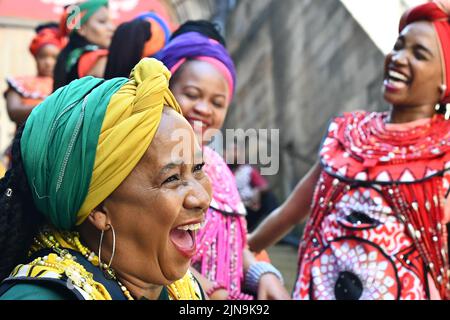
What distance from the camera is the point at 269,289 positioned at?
291 centimetres

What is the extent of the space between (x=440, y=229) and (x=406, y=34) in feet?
2.92

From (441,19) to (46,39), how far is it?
3.61m

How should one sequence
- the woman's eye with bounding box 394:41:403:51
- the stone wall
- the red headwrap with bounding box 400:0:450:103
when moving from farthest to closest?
the stone wall
the woman's eye with bounding box 394:41:403:51
the red headwrap with bounding box 400:0:450:103

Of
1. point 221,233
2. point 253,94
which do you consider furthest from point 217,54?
point 253,94

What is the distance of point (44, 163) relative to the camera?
1664 millimetres

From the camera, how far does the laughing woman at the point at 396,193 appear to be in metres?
2.94

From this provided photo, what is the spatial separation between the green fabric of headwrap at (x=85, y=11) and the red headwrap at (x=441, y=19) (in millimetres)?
1975

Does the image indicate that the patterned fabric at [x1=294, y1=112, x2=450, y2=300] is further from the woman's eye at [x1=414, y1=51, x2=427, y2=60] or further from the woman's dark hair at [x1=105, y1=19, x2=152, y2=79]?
the woman's dark hair at [x1=105, y1=19, x2=152, y2=79]

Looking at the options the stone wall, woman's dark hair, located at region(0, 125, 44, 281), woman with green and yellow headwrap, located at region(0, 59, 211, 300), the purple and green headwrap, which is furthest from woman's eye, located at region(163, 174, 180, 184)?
the stone wall

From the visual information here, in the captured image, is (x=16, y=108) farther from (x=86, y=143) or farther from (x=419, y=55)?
(x=86, y=143)

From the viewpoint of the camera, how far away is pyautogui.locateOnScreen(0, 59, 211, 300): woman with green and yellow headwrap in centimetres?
166

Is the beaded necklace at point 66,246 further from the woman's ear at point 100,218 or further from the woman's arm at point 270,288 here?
the woman's arm at point 270,288

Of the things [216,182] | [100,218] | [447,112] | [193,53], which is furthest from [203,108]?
[447,112]

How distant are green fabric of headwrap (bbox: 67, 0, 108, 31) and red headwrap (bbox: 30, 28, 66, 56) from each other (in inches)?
54.2
